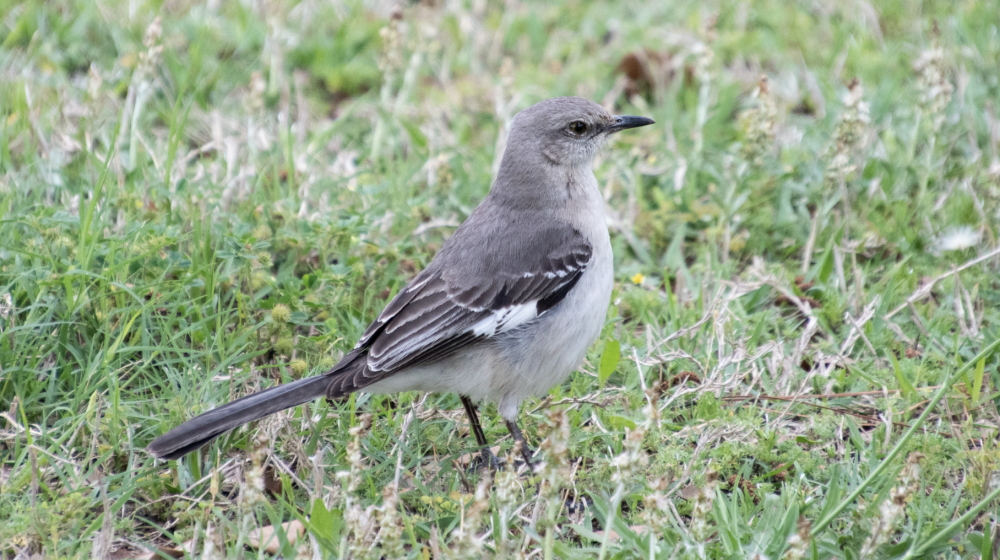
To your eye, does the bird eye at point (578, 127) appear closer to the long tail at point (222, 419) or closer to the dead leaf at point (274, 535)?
the long tail at point (222, 419)

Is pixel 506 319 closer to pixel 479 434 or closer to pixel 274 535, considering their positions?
pixel 479 434

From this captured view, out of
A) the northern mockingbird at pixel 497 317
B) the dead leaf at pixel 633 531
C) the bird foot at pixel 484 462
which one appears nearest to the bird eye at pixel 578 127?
the northern mockingbird at pixel 497 317

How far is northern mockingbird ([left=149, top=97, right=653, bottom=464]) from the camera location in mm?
4312

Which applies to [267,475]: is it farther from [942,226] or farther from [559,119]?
[942,226]

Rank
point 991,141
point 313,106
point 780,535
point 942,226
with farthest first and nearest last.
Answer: point 313,106 → point 991,141 → point 942,226 → point 780,535

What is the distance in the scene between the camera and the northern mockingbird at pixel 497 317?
4.31m

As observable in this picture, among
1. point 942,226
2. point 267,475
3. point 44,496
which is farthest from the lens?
point 942,226

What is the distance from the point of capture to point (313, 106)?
7.72 metres

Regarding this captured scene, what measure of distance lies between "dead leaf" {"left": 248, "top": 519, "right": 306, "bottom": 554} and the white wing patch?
47.2 inches

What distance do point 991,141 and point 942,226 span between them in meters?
1.05

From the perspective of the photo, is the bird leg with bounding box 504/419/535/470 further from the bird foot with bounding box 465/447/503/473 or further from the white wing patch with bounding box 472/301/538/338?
the white wing patch with bounding box 472/301/538/338

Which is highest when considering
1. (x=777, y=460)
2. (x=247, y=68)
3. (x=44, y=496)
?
(x=247, y=68)

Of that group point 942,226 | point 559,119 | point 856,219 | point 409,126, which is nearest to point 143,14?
point 409,126

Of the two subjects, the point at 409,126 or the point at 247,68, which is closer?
the point at 409,126
